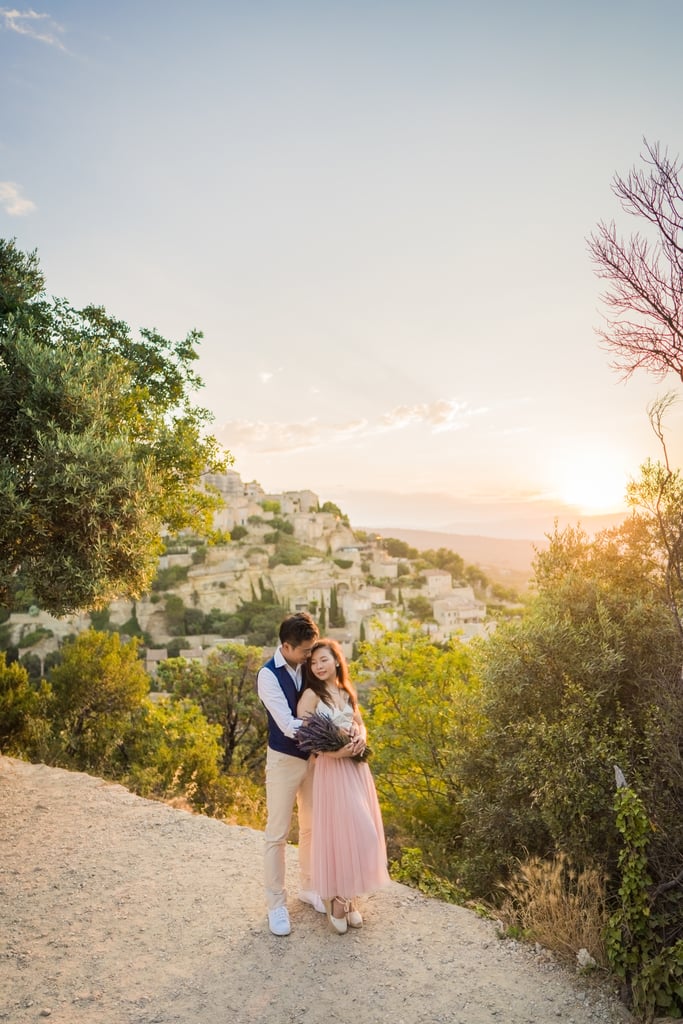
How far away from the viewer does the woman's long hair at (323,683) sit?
4309mm

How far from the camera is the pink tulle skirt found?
13.8 feet

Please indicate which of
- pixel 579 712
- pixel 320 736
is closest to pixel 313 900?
pixel 320 736

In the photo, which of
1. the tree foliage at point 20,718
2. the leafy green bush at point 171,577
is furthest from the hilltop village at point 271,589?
the tree foliage at point 20,718

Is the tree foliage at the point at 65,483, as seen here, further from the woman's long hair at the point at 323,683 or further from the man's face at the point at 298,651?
the woman's long hair at the point at 323,683

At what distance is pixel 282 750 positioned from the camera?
4.35 meters

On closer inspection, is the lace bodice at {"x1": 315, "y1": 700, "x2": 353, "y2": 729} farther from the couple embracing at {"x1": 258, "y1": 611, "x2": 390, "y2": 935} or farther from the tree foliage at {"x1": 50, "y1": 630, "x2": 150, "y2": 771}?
the tree foliage at {"x1": 50, "y1": 630, "x2": 150, "y2": 771}

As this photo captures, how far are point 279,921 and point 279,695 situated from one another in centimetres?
152

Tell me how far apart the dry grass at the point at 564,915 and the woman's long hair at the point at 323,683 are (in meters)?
1.88

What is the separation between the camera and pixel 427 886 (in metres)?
5.36

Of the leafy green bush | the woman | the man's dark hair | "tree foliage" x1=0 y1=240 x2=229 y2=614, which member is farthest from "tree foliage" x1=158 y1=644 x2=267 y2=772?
the leafy green bush

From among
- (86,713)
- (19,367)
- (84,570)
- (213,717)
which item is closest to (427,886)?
(84,570)

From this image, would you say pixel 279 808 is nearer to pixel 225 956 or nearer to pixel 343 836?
pixel 343 836

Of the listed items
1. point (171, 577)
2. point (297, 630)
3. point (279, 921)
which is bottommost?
point (171, 577)

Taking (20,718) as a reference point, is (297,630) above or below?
above
